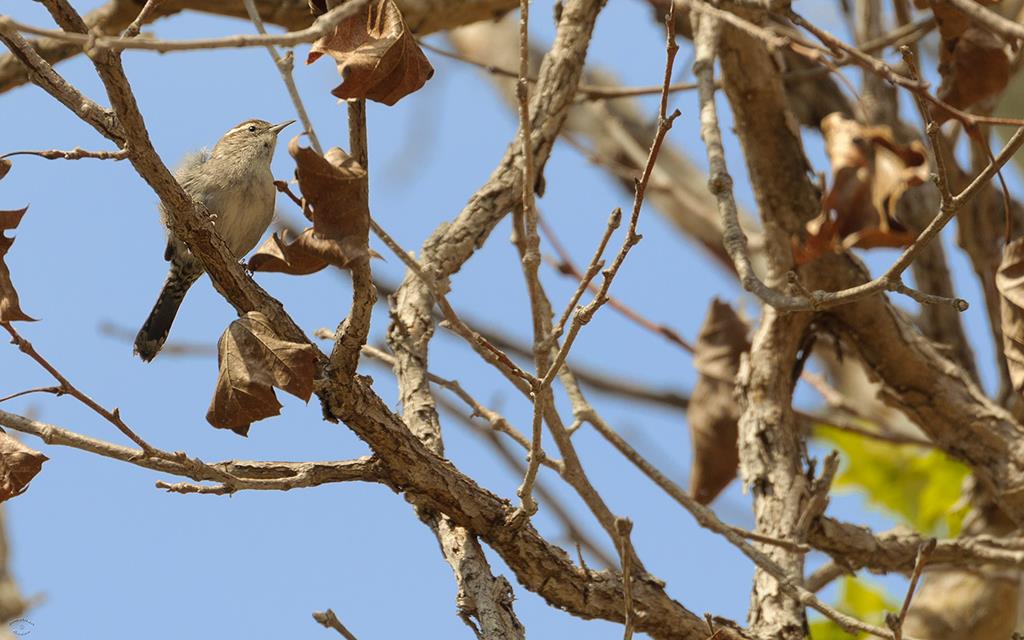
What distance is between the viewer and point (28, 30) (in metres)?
1.80

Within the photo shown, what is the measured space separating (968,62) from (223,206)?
2.56 meters

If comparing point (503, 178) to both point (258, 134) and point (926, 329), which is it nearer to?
point (258, 134)

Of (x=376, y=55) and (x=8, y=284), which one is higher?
(x=376, y=55)

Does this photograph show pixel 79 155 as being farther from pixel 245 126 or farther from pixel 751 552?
pixel 245 126

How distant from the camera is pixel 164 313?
167 inches

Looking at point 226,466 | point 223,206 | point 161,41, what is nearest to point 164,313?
point 223,206

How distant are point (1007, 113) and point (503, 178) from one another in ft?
7.34

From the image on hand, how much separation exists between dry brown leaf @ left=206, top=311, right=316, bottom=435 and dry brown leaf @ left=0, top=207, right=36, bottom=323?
41 cm

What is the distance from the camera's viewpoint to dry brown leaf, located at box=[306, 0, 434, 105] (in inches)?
92.6

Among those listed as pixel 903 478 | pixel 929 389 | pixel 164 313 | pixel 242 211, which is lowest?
pixel 164 313

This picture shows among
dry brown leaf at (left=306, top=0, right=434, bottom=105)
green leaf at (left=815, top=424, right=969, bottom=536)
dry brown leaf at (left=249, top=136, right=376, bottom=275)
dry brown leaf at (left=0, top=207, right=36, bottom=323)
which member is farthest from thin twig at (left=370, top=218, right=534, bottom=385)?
green leaf at (left=815, top=424, right=969, bottom=536)

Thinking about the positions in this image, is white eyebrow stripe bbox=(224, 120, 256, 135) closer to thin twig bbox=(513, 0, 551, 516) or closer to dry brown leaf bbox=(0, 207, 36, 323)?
thin twig bbox=(513, 0, 551, 516)

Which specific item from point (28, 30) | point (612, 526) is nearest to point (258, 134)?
point (612, 526)

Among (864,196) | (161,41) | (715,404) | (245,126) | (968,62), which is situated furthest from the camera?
(245,126)
